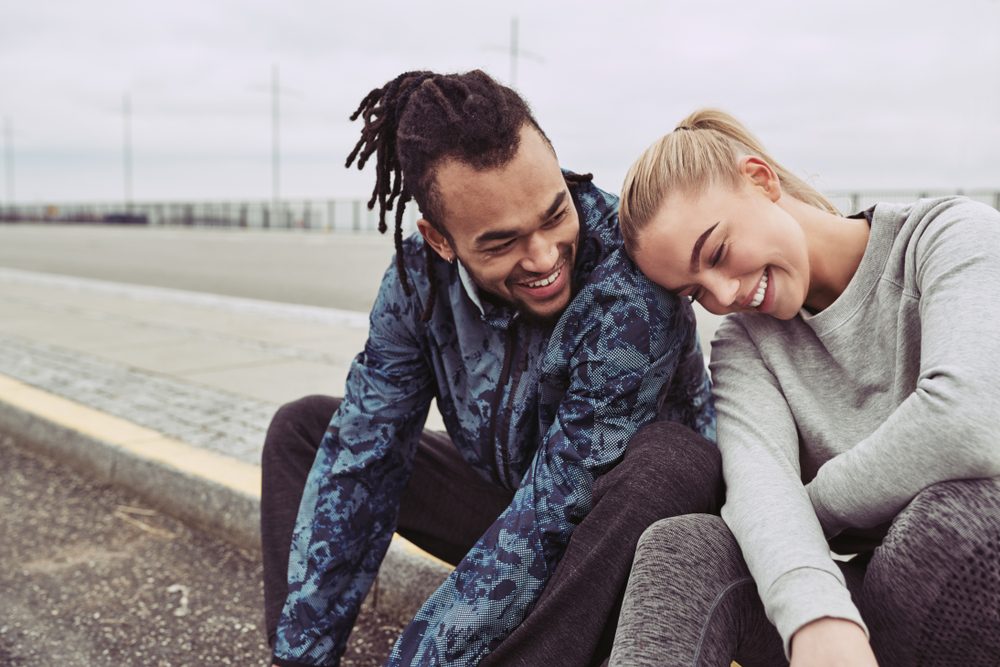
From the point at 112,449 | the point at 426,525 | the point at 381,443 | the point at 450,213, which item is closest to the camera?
the point at 450,213

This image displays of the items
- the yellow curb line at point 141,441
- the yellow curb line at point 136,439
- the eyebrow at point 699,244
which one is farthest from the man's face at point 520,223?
the yellow curb line at point 136,439

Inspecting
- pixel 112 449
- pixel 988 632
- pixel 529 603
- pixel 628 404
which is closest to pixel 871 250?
pixel 628 404

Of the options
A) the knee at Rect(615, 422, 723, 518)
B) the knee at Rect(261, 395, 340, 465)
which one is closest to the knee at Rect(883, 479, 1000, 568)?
the knee at Rect(615, 422, 723, 518)

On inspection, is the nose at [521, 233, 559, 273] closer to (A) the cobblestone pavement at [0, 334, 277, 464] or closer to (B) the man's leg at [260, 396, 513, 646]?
(B) the man's leg at [260, 396, 513, 646]

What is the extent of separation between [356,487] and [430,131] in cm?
80

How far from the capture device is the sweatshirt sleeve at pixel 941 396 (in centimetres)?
139

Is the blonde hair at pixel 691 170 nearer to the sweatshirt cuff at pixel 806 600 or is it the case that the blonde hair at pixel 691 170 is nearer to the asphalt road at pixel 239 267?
the sweatshirt cuff at pixel 806 600

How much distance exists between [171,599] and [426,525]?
94 centimetres

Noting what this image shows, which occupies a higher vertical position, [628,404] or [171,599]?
[628,404]

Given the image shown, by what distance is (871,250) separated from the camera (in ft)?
5.80

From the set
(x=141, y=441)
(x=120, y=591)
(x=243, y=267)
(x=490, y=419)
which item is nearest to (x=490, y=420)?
(x=490, y=419)

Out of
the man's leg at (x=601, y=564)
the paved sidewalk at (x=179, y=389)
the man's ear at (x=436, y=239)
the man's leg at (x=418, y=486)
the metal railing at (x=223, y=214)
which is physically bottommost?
the metal railing at (x=223, y=214)

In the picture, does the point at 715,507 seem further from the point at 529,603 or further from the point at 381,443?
the point at 381,443

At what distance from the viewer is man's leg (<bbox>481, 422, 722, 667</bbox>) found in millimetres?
1608
